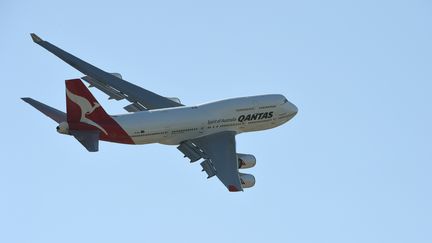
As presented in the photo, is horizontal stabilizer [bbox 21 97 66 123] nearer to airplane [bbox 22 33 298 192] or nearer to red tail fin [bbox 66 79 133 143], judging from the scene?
airplane [bbox 22 33 298 192]

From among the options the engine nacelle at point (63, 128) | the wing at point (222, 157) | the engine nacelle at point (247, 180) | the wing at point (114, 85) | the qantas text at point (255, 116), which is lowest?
the engine nacelle at point (247, 180)

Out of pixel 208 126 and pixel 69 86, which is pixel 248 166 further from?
pixel 69 86

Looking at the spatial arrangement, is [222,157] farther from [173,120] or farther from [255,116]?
[255,116]

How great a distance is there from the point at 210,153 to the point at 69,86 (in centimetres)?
1564

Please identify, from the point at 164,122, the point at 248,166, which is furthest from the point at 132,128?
the point at 248,166

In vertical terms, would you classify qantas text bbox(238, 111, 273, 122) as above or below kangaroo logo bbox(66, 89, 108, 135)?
above

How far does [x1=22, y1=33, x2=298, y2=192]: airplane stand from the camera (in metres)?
116

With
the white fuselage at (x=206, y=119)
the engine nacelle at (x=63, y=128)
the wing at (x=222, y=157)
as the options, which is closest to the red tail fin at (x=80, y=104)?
the engine nacelle at (x=63, y=128)

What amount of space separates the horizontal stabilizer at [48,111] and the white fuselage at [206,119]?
532 cm

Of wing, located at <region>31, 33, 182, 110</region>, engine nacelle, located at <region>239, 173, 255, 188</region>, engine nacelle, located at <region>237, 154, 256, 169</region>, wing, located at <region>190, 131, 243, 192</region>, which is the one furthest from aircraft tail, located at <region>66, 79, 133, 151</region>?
engine nacelle, located at <region>239, 173, 255, 188</region>

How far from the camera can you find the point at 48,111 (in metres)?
118

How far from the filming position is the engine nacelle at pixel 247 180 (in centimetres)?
11631

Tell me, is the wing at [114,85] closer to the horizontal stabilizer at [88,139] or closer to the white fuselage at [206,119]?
the white fuselage at [206,119]

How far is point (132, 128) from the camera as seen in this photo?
Answer: 119 meters
